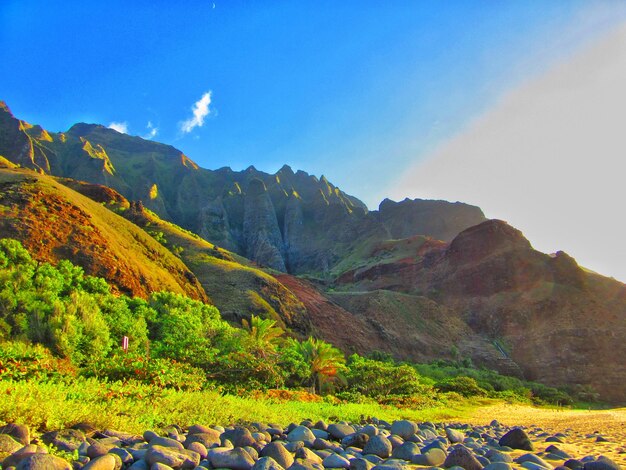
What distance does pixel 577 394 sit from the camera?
4462 centimetres

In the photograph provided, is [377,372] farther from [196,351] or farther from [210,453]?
[210,453]

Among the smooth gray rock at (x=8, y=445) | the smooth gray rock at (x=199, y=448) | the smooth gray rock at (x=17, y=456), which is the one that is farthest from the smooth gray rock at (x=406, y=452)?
the smooth gray rock at (x=8, y=445)

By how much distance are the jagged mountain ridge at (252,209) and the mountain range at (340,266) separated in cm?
50

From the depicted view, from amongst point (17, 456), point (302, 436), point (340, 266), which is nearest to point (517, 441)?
point (302, 436)

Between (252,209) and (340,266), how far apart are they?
37173mm

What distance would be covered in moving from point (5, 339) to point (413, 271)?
72.5 meters

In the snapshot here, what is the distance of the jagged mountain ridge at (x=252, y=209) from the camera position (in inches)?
4395

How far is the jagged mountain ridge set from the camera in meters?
112

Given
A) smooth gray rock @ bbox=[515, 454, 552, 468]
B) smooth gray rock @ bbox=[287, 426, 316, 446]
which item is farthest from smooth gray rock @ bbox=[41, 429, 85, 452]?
smooth gray rock @ bbox=[515, 454, 552, 468]

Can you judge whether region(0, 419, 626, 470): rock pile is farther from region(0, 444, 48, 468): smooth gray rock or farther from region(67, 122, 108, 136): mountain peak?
region(67, 122, 108, 136): mountain peak

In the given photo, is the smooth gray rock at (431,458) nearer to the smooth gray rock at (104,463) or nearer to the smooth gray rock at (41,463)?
the smooth gray rock at (104,463)

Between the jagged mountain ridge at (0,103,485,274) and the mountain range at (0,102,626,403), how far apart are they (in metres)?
0.50

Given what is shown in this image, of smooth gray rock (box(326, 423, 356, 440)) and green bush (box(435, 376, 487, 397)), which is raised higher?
smooth gray rock (box(326, 423, 356, 440))

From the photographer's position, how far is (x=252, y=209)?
12644 centimetres
